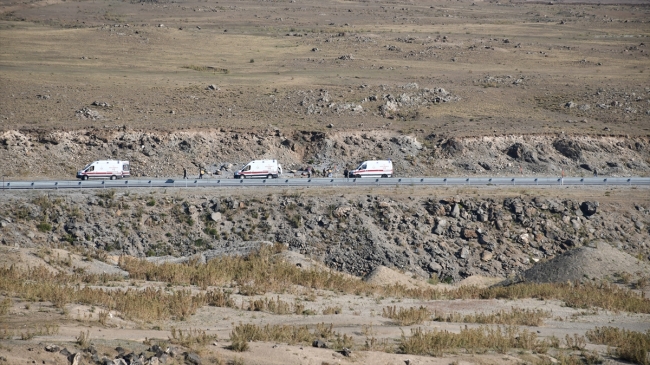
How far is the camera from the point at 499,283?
40.9 m

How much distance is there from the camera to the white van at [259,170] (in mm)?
53344

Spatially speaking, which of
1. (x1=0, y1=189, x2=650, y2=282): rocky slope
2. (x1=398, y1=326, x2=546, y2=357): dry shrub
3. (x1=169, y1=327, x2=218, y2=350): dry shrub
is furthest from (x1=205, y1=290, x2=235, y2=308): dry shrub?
(x1=0, y1=189, x2=650, y2=282): rocky slope

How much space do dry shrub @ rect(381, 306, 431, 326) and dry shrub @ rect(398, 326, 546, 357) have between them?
6.19ft

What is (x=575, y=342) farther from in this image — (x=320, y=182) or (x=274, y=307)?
(x=320, y=182)

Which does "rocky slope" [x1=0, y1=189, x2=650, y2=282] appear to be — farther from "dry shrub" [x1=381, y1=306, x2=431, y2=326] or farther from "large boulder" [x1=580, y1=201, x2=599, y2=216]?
"dry shrub" [x1=381, y1=306, x2=431, y2=326]

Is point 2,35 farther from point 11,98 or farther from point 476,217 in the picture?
point 476,217

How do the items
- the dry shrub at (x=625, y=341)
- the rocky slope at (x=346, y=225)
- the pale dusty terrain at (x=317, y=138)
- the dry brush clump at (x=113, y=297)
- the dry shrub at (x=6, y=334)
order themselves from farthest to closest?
1. the rocky slope at (x=346, y=225)
2. the pale dusty terrain at (x=317, y=138)
3. the dry brush clump at (x=113, y=297)
4. the dry shrub at (x=625, y=341)
5. the dry shrub at (x=6, y=334)

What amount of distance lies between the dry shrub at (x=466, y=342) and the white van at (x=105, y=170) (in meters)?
32.3

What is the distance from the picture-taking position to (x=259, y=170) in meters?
53.4

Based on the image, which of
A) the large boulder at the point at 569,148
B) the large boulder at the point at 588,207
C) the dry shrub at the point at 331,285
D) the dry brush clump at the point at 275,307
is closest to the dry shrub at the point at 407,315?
the dry brush clump at the point at 275,307

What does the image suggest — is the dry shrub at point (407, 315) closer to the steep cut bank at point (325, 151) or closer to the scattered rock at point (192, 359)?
the scattered rock at point (192, 359)

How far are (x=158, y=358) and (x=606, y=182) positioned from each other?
3985 centimetres

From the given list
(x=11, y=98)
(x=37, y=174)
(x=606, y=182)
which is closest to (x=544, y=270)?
(x=606, y=182)

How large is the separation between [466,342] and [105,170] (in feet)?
114
